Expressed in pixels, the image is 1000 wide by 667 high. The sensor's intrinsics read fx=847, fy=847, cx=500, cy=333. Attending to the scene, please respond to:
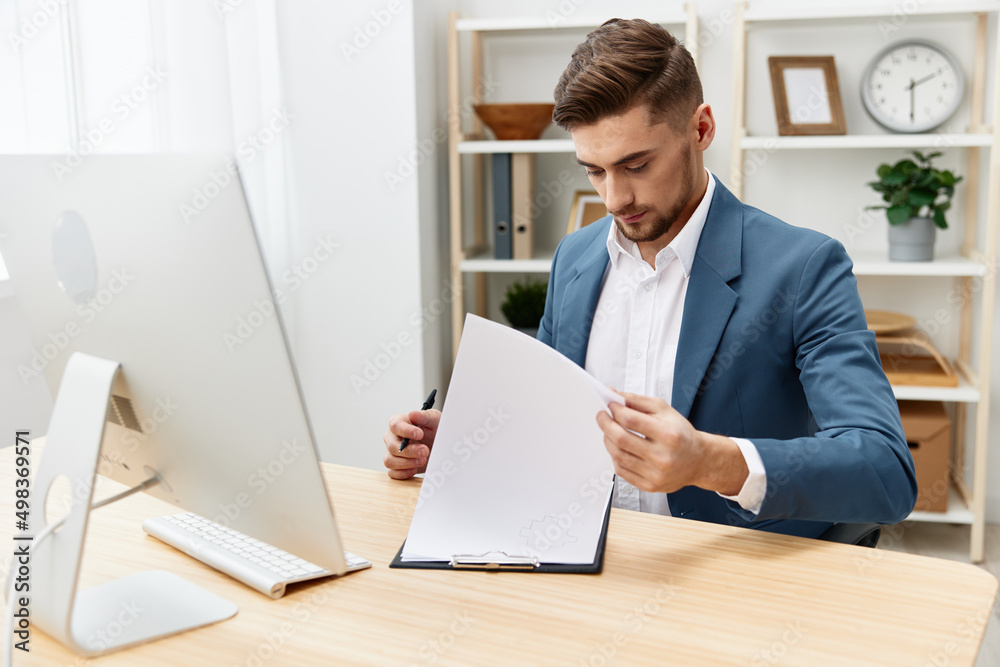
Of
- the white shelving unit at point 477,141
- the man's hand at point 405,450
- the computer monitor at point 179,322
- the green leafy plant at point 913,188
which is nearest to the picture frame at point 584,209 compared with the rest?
the white shelving unit at point 477,141

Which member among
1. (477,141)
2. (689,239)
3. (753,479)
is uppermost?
(477,141)

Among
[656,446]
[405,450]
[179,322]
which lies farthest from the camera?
[405,450]

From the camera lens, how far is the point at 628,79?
1246 mm

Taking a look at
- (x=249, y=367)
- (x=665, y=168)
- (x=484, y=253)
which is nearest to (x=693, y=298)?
(x=665, y=168)

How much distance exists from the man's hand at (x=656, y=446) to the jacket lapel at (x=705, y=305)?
1.06ft

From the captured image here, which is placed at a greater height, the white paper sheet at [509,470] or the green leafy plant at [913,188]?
the green leafy plant at [913,188]

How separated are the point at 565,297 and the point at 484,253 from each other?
1539mm

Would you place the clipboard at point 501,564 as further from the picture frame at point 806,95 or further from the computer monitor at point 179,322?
the picture frame at point 806,95

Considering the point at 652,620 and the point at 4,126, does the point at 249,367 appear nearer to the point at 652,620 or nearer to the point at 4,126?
the point at 652,620

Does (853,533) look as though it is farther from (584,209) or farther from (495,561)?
(584,209)

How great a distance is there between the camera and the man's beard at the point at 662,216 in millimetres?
1327

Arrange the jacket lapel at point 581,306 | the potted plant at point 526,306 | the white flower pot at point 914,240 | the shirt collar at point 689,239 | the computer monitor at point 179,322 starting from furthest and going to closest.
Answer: the potted plant at point 526,306, the white flower pot at point 914,240, the jacket lapel at point 581,306, the shirt collar at point 689,239, the computer monitor at point 179,322

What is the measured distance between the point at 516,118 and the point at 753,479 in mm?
1959

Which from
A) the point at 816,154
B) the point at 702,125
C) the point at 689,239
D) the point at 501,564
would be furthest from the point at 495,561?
the point at 816,154
